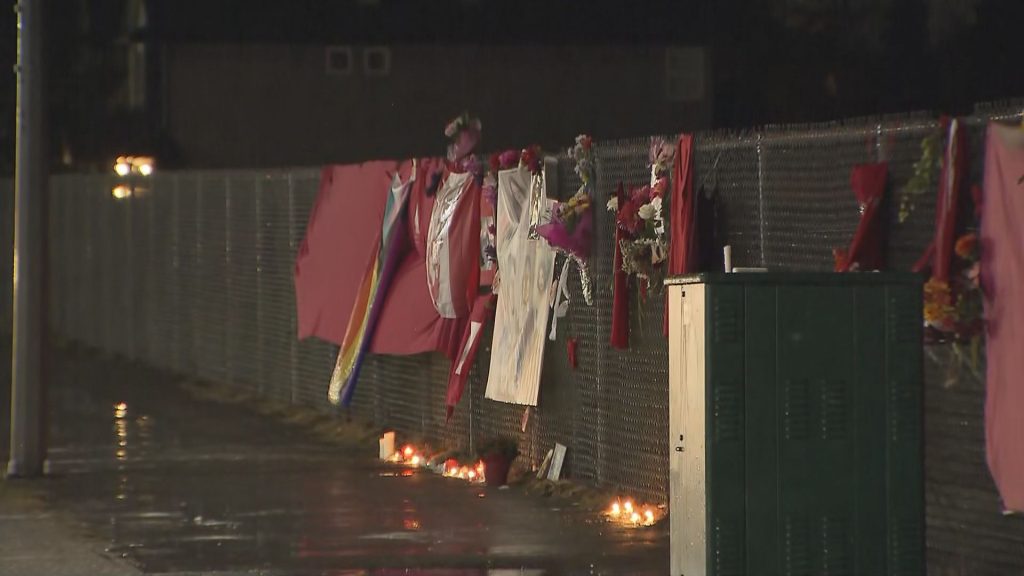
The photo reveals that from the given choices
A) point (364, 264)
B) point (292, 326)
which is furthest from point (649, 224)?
point (292, 326)

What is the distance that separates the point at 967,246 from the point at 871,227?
642mm

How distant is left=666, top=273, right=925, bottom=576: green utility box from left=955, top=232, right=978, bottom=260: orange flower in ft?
2.67

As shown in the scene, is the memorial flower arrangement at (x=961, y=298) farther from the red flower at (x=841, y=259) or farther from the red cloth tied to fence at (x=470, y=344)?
the red cloth tied to fence at (x=470, y=344)

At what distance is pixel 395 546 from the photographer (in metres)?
10.0

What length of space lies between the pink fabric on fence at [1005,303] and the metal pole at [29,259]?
7.24 metres

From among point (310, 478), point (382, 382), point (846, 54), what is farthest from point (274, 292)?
point (846, 54)

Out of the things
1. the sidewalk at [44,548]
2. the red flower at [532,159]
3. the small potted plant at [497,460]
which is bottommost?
the sidewalk at [44,548]

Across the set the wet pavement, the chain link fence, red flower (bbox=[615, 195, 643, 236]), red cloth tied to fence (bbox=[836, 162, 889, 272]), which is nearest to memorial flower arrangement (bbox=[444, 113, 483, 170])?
the chain link fence

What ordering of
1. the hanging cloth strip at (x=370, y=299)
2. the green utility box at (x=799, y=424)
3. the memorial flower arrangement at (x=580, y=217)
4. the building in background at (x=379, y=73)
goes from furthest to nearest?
the building in background at (x=379, y=73)
the hanging cloth strip at (x=370, y=299)
the memorial flower arrangement at (x=580, y=217)
the green utility box at (x=799, y=424)

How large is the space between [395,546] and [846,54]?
46756 mm

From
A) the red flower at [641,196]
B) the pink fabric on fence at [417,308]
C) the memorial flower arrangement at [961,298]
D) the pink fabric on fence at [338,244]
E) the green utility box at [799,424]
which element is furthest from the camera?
the pink fabric on fence at [338,244]

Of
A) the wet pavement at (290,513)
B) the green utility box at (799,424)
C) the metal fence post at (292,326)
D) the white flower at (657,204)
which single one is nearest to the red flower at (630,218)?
the white flower at (657,204)

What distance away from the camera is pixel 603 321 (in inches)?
461

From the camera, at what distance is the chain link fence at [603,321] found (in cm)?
870
